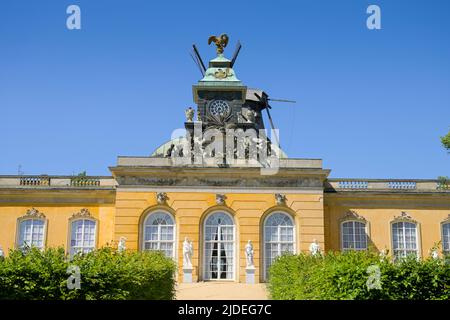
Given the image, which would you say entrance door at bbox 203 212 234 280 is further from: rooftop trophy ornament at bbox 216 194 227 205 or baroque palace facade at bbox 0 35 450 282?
rooftop trophy ornament at bbox 216 194 227 205

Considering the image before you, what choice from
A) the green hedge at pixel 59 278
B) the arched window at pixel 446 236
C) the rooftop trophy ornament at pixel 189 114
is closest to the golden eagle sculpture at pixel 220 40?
the rooftop trophy ornament at pixel 189 114

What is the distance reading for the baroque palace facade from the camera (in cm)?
2611

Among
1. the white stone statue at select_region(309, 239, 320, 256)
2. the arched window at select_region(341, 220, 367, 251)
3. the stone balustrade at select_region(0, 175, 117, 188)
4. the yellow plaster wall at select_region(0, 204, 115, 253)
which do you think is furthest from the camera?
the stone balustrade at select_region(0, 175, 117, 188)

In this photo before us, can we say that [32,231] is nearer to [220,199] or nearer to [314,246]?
[220,199]

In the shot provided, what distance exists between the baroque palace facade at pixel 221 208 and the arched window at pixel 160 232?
0.05 metres

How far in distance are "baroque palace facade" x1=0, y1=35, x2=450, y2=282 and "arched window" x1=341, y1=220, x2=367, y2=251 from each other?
0.05 metres

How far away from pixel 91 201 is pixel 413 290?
779 inches

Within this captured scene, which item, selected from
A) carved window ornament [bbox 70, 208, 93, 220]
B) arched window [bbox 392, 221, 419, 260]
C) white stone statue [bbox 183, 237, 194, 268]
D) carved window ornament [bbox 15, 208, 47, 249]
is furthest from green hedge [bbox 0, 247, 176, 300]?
arched window [bbox 392, 221, 419, 260]

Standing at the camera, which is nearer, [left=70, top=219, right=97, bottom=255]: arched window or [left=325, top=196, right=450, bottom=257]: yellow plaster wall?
[left=70, top=219, right=97, bottom=255]: arched window

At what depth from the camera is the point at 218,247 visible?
26203mm

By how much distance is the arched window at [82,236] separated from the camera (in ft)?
90.4

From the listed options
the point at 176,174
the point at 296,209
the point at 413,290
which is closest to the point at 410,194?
the point at 296,209

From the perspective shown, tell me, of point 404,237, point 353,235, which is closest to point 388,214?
point 404,237

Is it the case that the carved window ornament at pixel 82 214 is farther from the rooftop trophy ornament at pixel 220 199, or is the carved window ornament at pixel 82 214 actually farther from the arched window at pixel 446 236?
the arched window at pixel 446 236
